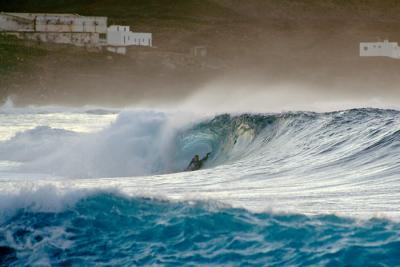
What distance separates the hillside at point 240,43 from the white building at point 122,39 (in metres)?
2.21

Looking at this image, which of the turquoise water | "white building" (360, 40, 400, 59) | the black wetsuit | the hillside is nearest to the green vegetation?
the hillside

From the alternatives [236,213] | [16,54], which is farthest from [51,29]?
[236,213]

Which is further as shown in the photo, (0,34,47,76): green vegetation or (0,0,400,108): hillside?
(0,0,400,108): hillside

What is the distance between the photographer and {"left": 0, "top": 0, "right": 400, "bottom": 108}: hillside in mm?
84750

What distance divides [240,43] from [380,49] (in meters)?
19.1

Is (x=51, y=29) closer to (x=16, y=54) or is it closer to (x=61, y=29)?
(x=61, y=29)

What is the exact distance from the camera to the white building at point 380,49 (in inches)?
3976

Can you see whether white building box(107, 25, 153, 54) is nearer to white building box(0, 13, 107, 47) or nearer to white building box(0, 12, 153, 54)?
white building box(0, 12, 153, 54)

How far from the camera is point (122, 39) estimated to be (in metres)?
93.2

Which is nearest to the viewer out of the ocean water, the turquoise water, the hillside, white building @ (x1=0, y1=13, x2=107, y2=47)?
the turquoise water

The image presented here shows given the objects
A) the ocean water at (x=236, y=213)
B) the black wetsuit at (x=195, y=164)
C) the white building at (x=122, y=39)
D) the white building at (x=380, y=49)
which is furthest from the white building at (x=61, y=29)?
the ocean water at (x=236, y=213)

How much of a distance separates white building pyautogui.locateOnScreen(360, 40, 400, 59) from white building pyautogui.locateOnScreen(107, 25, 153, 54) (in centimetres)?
2863

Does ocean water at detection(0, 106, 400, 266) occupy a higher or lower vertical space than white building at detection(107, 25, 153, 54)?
lower

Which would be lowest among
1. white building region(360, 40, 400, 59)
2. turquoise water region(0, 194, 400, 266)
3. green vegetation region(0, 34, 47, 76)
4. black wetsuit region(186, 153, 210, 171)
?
turquoise water region(0, 194, 400, 266)
